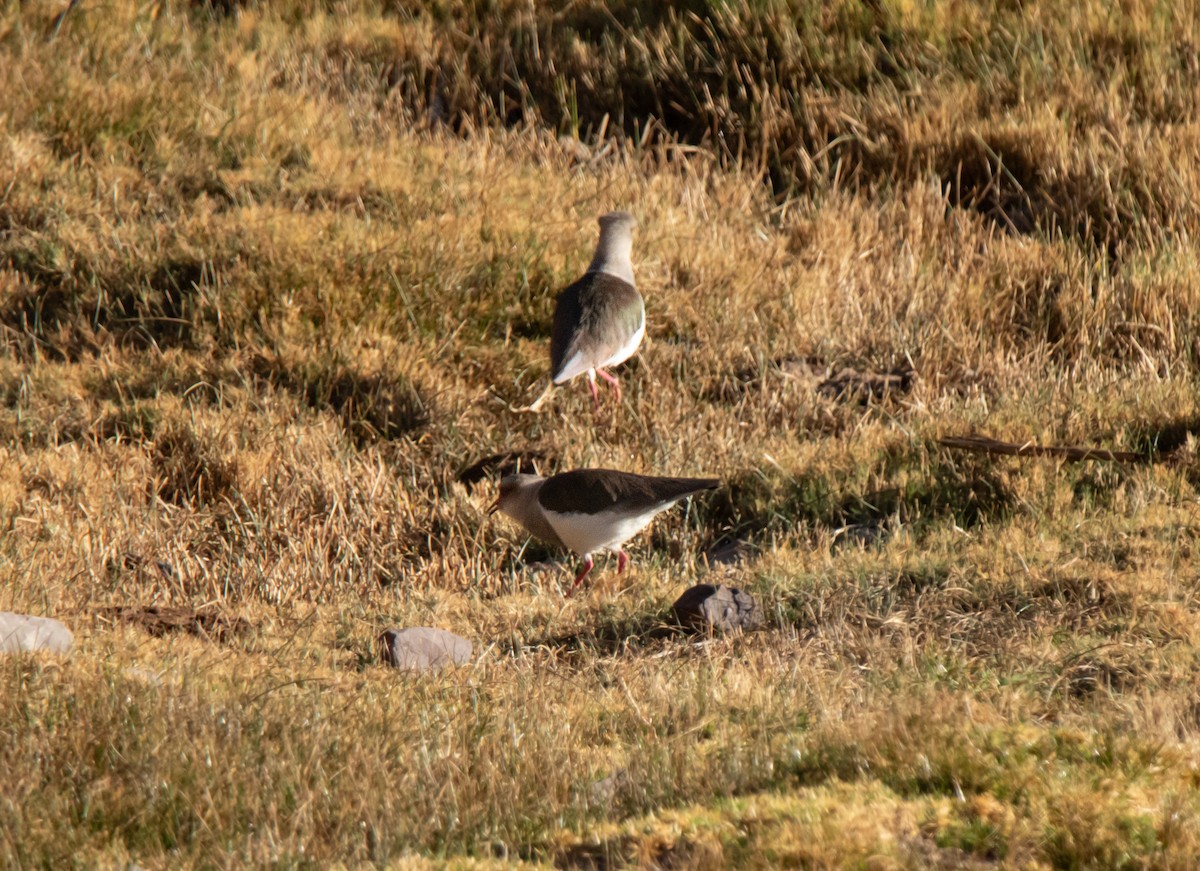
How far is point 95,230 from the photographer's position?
9625 mm

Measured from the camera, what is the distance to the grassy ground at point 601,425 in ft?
12.8

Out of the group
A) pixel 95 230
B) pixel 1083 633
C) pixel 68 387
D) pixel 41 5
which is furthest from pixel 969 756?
pixel 41 5

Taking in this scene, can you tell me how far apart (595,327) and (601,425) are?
0.86m

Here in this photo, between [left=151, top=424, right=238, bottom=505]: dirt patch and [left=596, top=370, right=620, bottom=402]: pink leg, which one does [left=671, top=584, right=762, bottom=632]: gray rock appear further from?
[left=151, top=424, right=238, bottom=505]: dirt patch

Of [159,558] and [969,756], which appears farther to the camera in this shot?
[159,558]

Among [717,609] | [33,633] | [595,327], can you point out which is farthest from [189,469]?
[717,609]

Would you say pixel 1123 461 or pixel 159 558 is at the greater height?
pixel 1123 461

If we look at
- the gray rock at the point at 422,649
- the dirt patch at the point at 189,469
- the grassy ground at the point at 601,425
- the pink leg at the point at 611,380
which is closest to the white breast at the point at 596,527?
the grassy ground at the point at 601,425

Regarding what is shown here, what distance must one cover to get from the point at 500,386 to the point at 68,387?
8.75 feet

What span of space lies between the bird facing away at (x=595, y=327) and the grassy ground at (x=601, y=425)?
24.1 inches

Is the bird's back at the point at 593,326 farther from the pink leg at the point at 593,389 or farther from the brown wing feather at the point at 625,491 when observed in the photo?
the brown wing feather at the point at 625,491

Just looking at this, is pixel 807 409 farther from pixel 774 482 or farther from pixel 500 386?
pixel 500 386

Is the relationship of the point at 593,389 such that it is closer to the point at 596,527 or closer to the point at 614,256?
the point at 614,256

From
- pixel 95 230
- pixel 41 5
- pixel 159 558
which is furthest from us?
pixel 41 5
